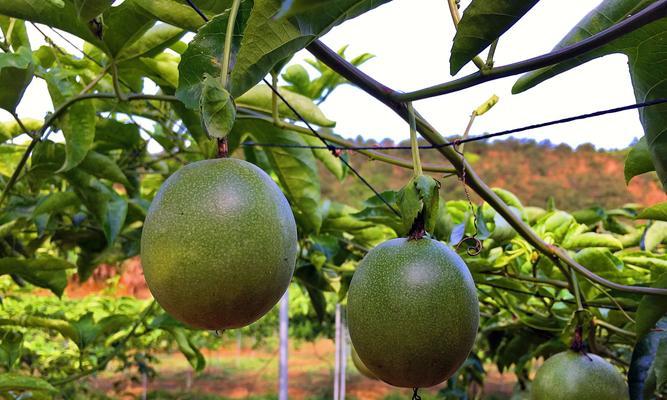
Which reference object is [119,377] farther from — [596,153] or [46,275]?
[596,153]

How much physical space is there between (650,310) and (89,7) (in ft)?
3.52

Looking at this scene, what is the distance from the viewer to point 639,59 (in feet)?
2.89

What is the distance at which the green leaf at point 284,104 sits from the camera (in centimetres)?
138

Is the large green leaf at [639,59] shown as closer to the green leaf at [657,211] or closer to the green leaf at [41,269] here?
the green leaf at [657,211]

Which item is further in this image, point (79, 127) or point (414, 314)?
point (79, 127)

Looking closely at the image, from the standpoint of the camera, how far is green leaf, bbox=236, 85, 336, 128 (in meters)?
1.38

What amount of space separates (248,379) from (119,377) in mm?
2655

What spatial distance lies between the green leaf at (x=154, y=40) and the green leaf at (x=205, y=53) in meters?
0.53

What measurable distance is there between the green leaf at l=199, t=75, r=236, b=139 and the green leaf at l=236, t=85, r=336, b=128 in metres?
0.69

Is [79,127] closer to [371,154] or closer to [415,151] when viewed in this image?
[371,154]

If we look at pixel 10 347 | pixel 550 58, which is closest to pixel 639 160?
pixel 550 58

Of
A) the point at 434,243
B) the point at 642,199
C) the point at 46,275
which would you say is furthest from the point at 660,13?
the point at 642,199

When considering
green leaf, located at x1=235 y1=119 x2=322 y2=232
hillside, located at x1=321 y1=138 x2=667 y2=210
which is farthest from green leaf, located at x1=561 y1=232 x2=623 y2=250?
hillside, located at x1=321 y1=138 x2=667 y2=210

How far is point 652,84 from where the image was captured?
89 centimetres
